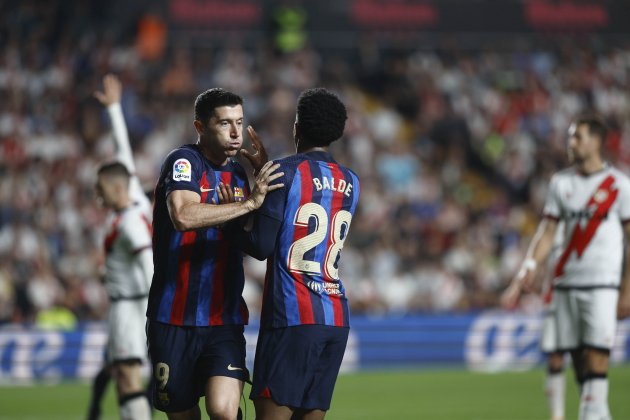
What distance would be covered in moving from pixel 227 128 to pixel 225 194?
39cm

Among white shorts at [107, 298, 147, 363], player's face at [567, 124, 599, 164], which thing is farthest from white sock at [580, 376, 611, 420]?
white shorts at [107, 298, 147, 363]

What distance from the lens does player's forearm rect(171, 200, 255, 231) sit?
590cm

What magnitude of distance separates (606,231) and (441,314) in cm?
908

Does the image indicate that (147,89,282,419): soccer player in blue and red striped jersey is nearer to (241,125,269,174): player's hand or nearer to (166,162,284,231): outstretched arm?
(241,125,269,174): player's hand

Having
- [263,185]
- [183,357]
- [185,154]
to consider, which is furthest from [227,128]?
[183,357]

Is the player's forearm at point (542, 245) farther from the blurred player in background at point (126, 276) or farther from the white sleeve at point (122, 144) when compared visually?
the white sleeve at point (122, 144)

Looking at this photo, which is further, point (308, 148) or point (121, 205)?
point (121, 205)

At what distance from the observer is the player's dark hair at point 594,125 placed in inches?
350

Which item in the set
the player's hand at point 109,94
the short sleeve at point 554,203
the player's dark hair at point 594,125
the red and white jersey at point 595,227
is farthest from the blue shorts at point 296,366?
the player's hand at point 109,94

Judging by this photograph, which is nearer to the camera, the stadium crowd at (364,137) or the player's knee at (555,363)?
the player's knee at (555,363)

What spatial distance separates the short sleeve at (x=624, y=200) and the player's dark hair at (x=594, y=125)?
0.41 meters

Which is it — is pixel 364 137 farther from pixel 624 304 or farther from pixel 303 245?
pixel 303 245

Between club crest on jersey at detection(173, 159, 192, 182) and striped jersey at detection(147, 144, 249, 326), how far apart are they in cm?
7

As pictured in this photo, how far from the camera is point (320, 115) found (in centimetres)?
601
